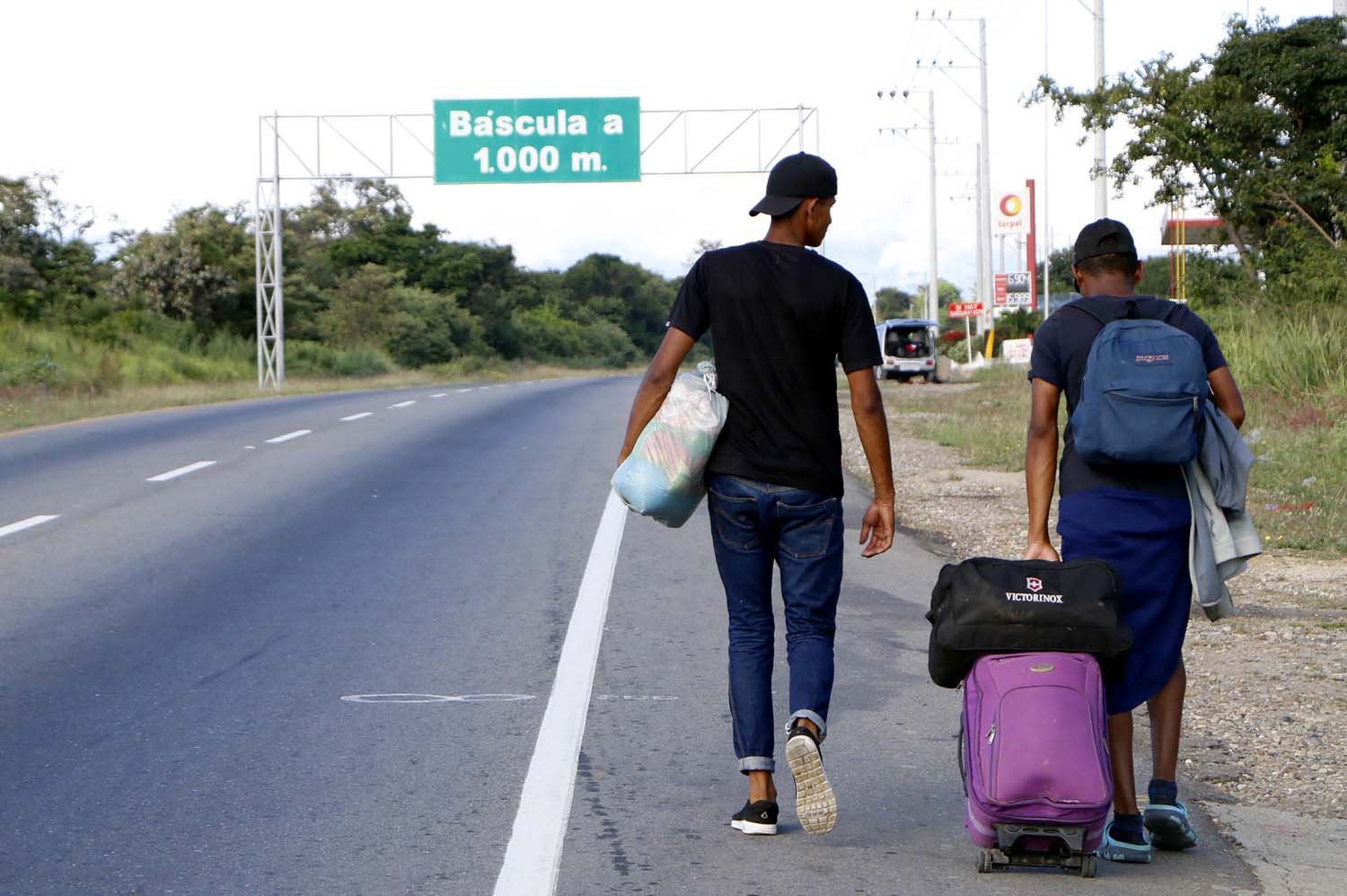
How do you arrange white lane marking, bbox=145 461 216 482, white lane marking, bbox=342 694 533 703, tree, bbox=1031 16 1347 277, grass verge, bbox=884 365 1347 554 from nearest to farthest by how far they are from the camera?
white lane marking, bbox=342 694 533 703
grass verge, bbox=884 365 1347 554
white lane marking, bbox=145 461 216 482
tree, bbox=1031 16 1347 277

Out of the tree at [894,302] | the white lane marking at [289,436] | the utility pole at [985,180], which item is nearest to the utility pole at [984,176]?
the utility pole at [985,180]

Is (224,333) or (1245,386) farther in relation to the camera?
(224,333)

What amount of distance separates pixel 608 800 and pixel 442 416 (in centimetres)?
1952

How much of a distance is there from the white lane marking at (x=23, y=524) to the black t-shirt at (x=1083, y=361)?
8.45 m

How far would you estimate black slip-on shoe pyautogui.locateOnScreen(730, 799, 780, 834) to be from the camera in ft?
15.2

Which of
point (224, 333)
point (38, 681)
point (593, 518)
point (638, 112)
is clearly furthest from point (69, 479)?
point (224, 333)

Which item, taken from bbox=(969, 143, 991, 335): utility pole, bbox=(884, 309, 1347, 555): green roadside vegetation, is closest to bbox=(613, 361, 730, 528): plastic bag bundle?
bbox=(884, 309, 1347, 555): green roadside vegetation

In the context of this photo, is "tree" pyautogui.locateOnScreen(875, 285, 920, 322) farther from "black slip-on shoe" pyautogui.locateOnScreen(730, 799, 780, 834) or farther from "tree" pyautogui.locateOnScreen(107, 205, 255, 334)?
"black slip-on shoe" pyautogui.locateOnScreen(730, 799, 780, 834)

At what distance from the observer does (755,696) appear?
15.4 feet

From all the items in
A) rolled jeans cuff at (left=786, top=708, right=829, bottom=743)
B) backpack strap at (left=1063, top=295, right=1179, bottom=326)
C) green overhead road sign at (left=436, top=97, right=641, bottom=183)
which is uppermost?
green overhead road sign at (left=436, top=97, right=641, bottom=183)

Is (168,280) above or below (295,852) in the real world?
above

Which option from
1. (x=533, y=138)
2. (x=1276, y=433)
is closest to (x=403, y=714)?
(x=1276, y=433)

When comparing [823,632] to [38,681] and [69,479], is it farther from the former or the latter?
[69,479]

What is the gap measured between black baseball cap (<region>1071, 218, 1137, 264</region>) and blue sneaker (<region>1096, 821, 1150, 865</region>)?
66.2 inches
